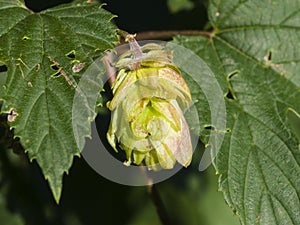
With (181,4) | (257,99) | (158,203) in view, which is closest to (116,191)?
(158,203)

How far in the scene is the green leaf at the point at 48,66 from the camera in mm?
1378

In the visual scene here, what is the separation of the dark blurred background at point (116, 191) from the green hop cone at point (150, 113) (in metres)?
0.74

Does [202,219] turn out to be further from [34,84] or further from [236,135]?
[34,84]

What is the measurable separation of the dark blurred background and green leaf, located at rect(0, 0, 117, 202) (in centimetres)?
64

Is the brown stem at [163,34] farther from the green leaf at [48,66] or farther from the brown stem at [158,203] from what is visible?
the brown stem at [158,203]

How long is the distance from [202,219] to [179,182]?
179 mm

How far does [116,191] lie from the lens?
8.11ft

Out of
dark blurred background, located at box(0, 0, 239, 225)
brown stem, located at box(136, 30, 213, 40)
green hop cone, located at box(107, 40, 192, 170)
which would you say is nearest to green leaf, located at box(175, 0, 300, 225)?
brown stem, located at box(136, 30, 213, 40)

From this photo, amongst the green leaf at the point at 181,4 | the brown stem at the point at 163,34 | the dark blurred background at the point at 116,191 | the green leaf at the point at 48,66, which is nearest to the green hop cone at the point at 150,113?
the green leaf at the point at 48,66

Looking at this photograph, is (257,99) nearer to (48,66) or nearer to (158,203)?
(158,203)

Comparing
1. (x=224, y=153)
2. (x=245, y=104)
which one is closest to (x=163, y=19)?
(x=245, y=104)

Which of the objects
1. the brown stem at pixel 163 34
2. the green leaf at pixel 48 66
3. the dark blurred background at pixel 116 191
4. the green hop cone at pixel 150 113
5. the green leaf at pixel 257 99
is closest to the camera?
the green leaf at pixel 48 66

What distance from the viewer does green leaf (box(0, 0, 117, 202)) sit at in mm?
1378

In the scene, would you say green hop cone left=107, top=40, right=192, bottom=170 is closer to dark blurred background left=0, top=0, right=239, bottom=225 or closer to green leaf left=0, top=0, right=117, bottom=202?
green leaf left=0, top=0, right=117, bottom=202
